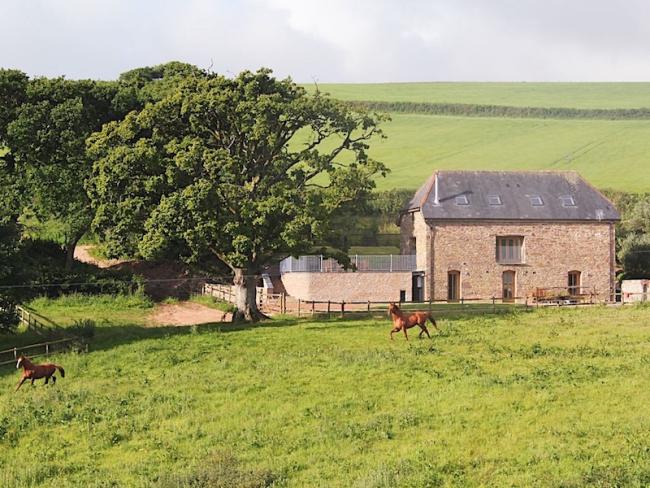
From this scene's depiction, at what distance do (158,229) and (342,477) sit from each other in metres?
22.3

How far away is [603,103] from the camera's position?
12250cm

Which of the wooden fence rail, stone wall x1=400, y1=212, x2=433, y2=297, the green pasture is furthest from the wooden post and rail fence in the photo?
the green pasture

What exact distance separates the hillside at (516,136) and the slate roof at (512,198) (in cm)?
2410

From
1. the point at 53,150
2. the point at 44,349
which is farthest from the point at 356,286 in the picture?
the point at 44,349

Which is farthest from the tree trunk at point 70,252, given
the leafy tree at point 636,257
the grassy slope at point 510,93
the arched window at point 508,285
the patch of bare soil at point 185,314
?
the grassy slope at point 510,93

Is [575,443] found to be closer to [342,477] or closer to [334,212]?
[342,477]

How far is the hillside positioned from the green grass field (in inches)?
2111

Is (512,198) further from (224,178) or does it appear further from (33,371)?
(33,371)

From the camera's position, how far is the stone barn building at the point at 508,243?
54938 millimetres

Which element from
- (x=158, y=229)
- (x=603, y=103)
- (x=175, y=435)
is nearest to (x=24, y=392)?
(x=175, y=435)

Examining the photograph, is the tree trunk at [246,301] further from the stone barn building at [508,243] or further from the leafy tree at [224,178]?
the stone barn building at [508,243]

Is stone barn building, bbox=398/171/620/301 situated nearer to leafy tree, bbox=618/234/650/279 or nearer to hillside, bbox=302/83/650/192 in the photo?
leafy tree, bbox=618/234/650/279

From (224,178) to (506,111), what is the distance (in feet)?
283

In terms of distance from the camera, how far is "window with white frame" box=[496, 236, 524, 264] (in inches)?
2183
